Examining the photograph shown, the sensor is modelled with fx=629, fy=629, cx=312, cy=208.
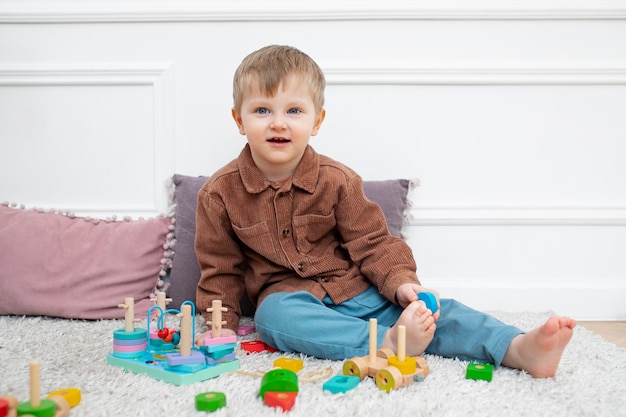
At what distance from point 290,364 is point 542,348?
0.40 meters

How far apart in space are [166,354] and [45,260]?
64cm

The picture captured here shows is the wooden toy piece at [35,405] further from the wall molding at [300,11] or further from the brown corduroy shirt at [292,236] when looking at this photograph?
the wall molding at [300,11]

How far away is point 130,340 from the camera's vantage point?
103 centimetres

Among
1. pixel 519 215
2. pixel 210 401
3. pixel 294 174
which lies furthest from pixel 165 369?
pixel 519 215

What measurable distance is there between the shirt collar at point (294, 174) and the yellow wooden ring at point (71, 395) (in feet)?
1.71

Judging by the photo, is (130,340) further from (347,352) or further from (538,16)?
(538,16)

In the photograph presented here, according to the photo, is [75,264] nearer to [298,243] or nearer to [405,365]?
[298,243]

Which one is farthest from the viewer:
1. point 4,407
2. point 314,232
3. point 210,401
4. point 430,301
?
point 314,232

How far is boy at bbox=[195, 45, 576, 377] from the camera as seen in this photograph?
3.70 feet

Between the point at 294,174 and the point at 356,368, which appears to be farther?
the point at 294,174

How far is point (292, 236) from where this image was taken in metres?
1.26

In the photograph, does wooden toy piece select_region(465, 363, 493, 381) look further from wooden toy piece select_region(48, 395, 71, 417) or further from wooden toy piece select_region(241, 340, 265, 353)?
wooden toy piece select_region(48, 395, 71, 417)

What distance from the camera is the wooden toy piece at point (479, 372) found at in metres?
0.99

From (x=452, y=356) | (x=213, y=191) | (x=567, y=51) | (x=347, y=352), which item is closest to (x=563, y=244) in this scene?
(x=567, y=51)
